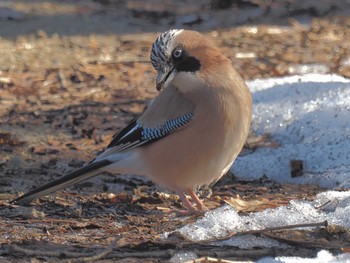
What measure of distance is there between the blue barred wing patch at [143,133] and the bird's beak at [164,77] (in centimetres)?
27

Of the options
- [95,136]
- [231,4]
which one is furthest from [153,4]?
[95,136]

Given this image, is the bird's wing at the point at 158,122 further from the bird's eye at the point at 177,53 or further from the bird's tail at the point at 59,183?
the bird's eye at the point at 177,53

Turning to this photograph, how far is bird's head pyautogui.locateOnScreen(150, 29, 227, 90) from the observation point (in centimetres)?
543

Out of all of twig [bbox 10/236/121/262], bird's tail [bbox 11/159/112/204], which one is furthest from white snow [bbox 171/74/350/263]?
bird's tail [bbox 11/159/112/204]

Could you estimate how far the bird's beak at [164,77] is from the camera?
540cm

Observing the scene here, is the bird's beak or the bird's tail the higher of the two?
the bird's beak

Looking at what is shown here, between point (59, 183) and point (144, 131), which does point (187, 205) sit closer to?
point (144, 131)

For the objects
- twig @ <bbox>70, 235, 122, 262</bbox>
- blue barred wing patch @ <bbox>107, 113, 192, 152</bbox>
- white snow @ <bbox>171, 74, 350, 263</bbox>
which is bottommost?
twig @ <bbox>70, 235, 122, 262</bbox>

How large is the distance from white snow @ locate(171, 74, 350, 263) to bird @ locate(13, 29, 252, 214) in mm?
368

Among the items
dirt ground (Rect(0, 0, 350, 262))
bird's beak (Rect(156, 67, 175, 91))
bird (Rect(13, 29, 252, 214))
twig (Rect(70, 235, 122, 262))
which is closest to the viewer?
twig (Rect(70, 235, 122, 262))

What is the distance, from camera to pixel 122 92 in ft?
28.7

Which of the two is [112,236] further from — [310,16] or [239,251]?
[310,16]

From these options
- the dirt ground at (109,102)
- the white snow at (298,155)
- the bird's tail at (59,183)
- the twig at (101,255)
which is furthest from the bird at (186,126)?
the twig at (101,255)

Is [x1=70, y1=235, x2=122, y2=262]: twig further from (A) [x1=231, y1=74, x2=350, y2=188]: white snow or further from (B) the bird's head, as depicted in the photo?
(A) [x1=231, y1=74, x2=350, y2=188]: white snow
